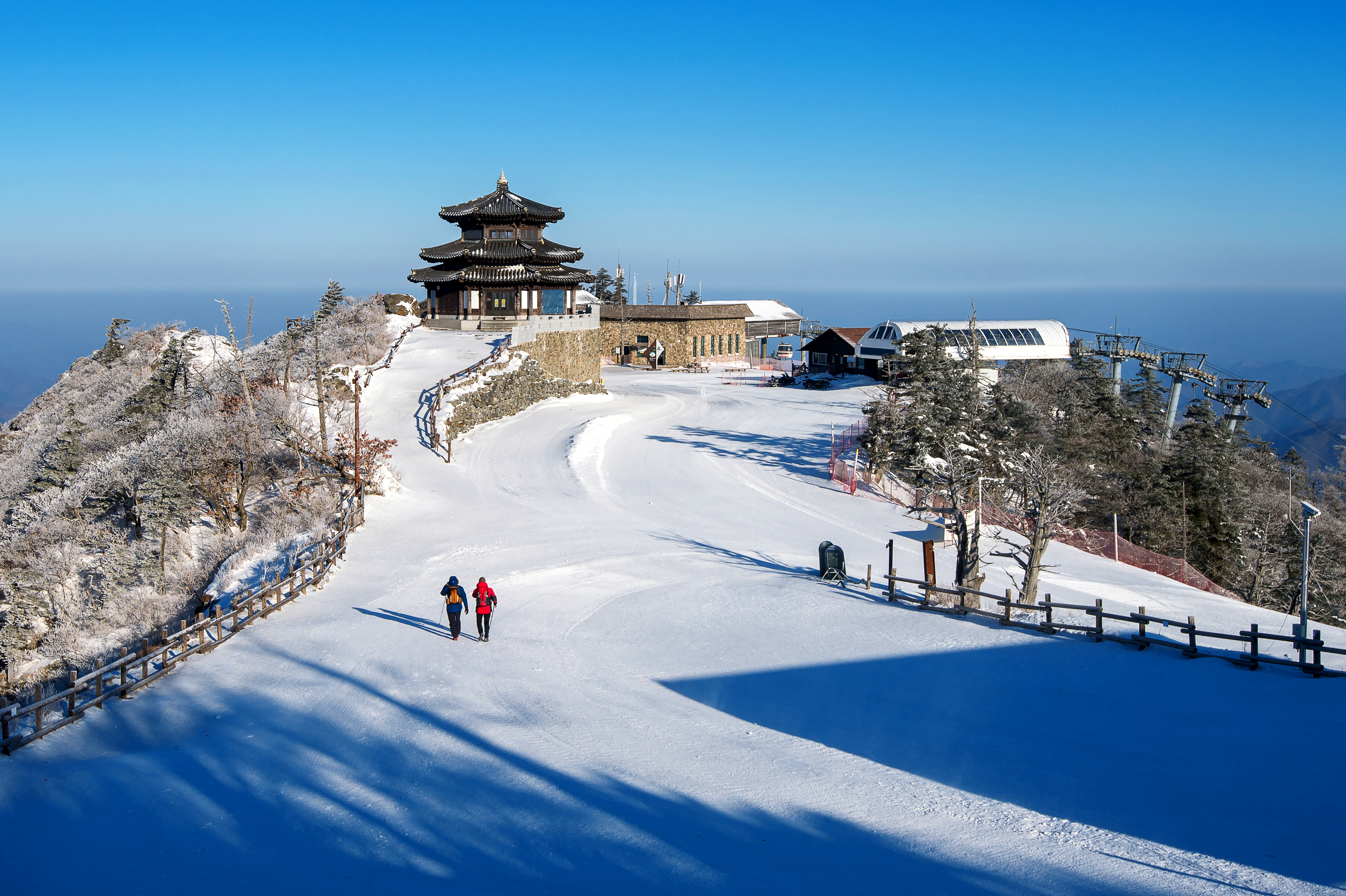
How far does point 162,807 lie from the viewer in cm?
944

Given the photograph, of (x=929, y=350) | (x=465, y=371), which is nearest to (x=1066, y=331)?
(x=929, y=350)

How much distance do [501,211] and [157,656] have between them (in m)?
39.1

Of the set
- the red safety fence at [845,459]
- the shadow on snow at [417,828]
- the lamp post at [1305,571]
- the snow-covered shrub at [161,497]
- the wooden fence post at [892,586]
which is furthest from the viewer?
the red safety fence at [845,459]

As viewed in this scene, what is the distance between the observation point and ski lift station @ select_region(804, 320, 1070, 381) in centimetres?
5578

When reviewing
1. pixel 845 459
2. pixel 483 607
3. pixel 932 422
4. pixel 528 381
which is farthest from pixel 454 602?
pixel 528 381

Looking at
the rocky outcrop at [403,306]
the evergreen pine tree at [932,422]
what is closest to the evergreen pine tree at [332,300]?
the rocky outcrop at [403,306]

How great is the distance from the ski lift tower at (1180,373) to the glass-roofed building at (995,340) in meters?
6.32

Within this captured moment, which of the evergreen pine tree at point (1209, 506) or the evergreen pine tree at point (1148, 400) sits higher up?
the evergreen pine tree at point (1148, 400)

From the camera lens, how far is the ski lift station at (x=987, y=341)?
5578 cm

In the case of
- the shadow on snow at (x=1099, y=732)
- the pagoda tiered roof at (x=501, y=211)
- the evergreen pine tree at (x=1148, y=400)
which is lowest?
the shadow on snow at (x=1099, y=732)

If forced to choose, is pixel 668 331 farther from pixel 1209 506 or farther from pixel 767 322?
pixel 1209 506

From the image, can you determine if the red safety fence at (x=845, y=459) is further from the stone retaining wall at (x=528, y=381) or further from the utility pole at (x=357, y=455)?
the utility pole at (x=357, y=455)

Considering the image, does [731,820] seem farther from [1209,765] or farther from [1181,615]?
[1181,615]

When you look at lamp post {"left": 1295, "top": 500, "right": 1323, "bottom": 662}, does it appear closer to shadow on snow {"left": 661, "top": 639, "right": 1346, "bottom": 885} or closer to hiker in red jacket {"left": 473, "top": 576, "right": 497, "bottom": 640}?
shadow on snow {"left": 661, "top": 639, "right": 1346, "bottom": 885}
